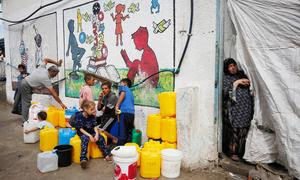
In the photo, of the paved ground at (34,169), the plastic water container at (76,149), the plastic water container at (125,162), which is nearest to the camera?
the plastic water container at (125,162)

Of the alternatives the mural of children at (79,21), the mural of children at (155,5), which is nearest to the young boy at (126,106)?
the mural of children at (155,5)

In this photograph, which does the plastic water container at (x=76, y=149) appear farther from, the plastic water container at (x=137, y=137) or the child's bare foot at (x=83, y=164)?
the plastic water container at (x=137, y=137)

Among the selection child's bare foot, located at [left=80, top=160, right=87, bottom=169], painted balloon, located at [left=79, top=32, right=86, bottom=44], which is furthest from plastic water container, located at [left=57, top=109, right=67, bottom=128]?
child's bare foot, located at [left=80, top=160, right=87, bottom=169]

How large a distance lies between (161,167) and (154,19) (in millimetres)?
2770

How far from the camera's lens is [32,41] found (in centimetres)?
902

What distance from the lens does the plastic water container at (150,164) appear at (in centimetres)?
396

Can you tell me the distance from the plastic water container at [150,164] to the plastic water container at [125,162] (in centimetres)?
22

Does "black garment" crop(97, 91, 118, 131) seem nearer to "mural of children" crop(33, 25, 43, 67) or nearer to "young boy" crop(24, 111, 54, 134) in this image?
"young boy" crop(24, 111, 54, 134)

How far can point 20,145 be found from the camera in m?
5.61

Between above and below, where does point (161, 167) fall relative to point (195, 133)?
below

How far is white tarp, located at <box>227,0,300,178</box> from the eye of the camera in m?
3.45

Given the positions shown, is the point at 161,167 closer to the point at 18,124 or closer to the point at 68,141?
the point at 68,141

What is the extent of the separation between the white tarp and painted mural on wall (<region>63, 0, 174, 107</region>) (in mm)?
1389

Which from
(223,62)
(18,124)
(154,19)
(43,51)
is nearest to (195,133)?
(223,62)
